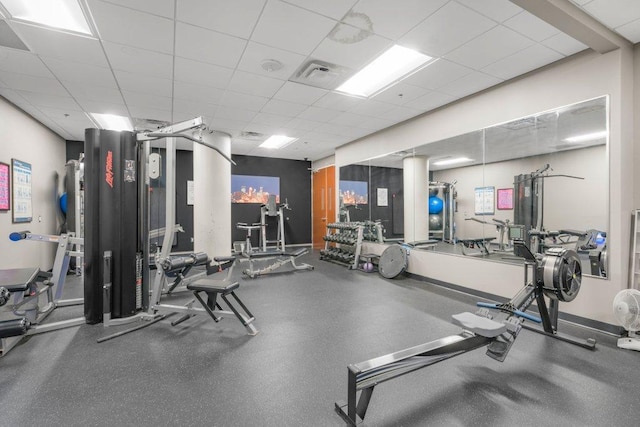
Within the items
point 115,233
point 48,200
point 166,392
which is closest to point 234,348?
point 166,392

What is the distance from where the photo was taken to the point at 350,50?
3.05 meters

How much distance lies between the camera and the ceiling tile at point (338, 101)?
167 inches

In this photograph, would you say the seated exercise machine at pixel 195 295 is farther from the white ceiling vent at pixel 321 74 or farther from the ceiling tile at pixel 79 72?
the white ceiling vent at pixel 321 74

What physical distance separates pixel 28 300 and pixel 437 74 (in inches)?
194

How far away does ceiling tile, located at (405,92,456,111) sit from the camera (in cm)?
415

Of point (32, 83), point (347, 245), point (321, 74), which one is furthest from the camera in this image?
point (347, 245)

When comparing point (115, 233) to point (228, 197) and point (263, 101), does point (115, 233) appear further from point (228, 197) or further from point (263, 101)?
point (228, 197)

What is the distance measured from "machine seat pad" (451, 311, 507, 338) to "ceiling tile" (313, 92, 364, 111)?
3291mm

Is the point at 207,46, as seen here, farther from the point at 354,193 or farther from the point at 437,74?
the point at 354,193

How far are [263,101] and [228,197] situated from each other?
263 cm

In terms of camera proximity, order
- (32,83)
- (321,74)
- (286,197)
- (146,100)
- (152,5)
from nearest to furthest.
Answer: (152,5) < (321,74) < (32,83) < (146,100) < (286,197)

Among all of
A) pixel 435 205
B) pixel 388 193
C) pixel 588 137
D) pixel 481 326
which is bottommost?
pixel 481 326

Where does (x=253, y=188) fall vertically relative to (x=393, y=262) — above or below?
above

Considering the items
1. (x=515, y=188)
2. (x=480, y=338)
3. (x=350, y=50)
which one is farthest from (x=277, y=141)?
(x=480, y=338)
